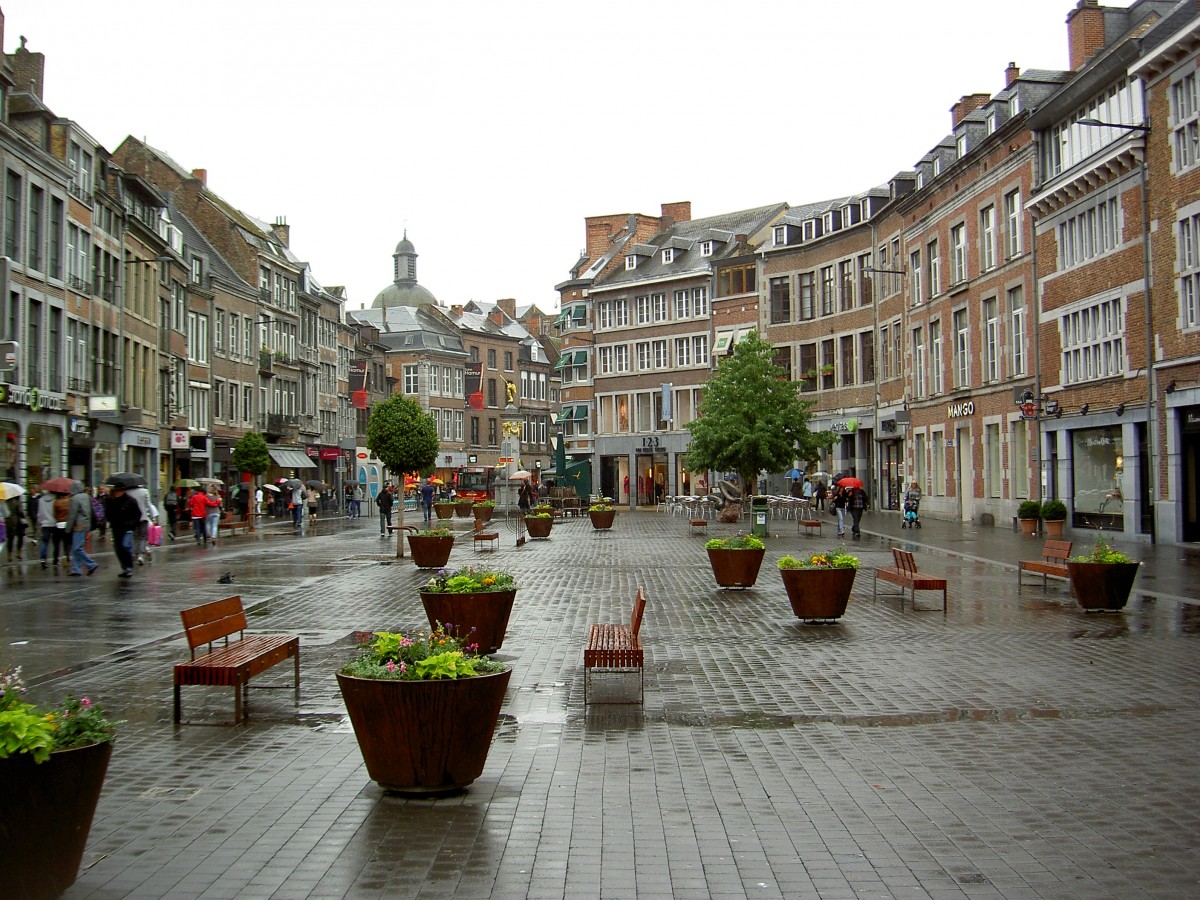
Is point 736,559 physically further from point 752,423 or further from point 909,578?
point 752,423

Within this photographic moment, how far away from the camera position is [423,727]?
6.51 metres

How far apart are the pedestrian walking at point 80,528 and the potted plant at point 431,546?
19.6ft

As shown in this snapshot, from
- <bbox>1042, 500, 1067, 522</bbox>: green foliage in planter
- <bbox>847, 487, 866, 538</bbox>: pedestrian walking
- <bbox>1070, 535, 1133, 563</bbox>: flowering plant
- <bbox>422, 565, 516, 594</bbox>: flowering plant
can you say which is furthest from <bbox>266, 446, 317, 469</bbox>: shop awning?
<bbox>422, 565, 516, 594</bbox>: flowering plant

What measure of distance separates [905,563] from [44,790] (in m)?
14.0

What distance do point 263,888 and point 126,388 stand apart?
136 ft

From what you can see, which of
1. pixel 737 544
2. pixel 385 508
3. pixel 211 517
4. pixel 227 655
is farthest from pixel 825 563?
pixel 385 508

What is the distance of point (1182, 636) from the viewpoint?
13.1 metres

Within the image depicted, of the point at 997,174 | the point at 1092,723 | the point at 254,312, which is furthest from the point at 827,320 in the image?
the point at 1092,723

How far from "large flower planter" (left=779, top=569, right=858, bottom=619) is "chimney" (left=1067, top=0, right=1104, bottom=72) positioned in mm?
25346

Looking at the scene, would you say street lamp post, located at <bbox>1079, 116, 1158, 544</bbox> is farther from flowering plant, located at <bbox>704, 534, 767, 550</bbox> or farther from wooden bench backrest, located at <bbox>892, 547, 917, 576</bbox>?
flowering plant, located at <bbox>704, 534, 767, 550</bbox>

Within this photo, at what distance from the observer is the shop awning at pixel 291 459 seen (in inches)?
2512

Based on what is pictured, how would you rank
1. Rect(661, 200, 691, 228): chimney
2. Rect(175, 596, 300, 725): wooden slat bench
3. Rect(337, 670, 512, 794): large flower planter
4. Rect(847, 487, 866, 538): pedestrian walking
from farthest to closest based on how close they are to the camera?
1. Rect(661, 200, 691, 228): chimney
2. Rect(847, 487, 866, 538): pedestrian walking
3. Rect(175, 596, 300, 725): wooden slat bench
4. Rect(337, 670, 512, 794): large flower planter

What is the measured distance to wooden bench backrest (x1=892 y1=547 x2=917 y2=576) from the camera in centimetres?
1689

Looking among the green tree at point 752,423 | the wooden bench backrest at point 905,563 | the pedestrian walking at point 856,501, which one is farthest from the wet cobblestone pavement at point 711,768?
the green tree at point 752,423
